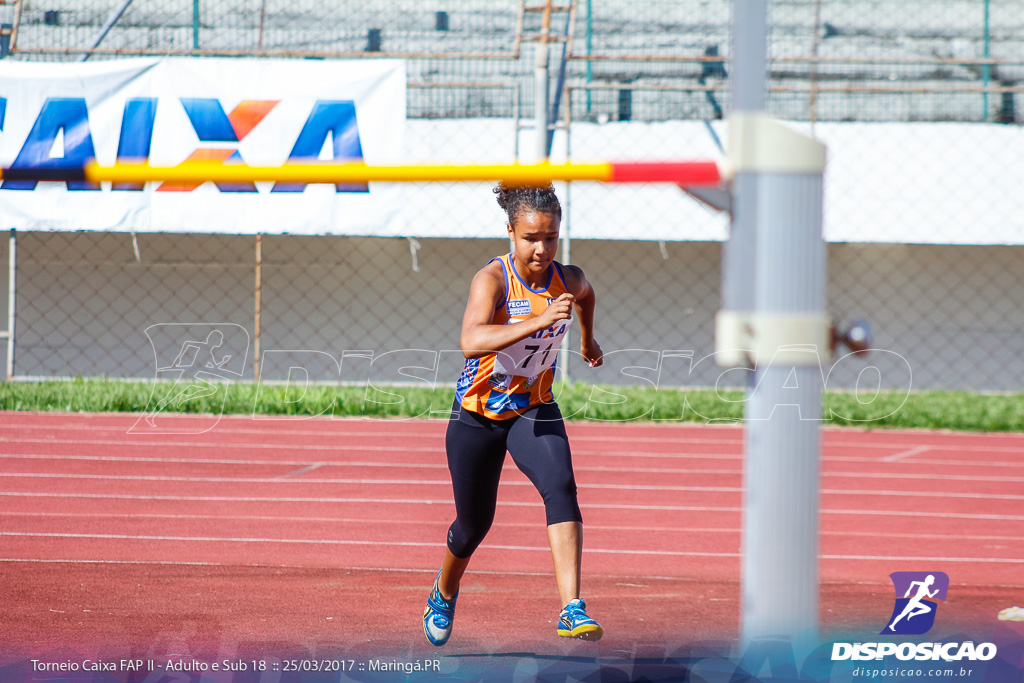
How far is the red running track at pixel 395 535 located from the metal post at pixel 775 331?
1.87 meters

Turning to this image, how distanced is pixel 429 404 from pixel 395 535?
4194mm

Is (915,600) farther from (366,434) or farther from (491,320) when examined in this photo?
(366,434)

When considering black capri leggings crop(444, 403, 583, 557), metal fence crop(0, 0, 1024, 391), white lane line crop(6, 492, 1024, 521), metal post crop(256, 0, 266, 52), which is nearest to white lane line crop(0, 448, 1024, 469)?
white lane line crop(6, 492, 1024, 521)

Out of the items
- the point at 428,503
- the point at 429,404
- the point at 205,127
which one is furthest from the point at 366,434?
the point at 205,127

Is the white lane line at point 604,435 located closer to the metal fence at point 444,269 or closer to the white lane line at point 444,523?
the metal fence at point 444,269

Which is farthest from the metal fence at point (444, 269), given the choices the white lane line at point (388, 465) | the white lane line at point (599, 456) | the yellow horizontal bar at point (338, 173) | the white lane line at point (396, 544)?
the yellow horizontal bar at point (338, 173)

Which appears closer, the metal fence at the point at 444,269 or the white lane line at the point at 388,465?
the white lane line at the point at 388,465

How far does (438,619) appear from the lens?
3.55 m

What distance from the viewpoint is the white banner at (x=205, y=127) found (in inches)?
408

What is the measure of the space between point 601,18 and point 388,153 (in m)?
4.52

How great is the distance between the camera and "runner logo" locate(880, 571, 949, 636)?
384 cm

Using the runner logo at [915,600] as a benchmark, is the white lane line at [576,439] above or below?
below

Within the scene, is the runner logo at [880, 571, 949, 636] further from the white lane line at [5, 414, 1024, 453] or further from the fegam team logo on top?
the fegam team logo on top

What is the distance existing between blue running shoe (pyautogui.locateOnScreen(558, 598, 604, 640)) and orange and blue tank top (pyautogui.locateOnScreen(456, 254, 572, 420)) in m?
0.66
